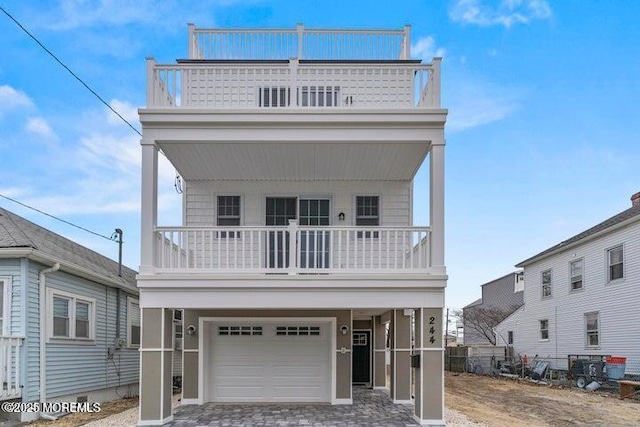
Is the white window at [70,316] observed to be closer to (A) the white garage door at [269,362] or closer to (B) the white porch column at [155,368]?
(A) the white garage door at [269,362]

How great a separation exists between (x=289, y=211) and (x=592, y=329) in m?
14.6

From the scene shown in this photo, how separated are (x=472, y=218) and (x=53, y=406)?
1430cm

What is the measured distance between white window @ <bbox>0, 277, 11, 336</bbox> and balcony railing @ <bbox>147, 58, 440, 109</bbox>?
4.76m

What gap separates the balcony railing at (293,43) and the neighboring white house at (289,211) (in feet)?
0.10

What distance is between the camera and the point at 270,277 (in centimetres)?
944

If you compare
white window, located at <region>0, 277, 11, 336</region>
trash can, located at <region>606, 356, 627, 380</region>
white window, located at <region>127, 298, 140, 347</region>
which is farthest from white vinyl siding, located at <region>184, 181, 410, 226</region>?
trash can, located at <region>606, 356, 627, 380</region>

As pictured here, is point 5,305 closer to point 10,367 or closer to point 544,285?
point 10,367

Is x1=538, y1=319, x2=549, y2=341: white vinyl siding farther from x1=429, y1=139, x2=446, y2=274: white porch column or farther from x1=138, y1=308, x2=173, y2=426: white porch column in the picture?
x1=138, y1=308, x2=173, y2=426: white porch column

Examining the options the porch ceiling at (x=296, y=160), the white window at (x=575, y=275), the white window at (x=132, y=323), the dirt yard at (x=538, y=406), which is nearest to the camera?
the porch ceiling at (x=296, y=160)

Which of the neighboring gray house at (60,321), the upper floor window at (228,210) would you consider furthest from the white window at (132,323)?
the upper floor window at (228,210)

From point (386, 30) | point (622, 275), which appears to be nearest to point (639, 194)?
point (622, 275)

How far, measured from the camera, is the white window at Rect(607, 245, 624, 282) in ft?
61.7

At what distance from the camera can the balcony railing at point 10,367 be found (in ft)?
32.7

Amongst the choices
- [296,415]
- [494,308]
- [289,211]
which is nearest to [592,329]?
[494,308]
